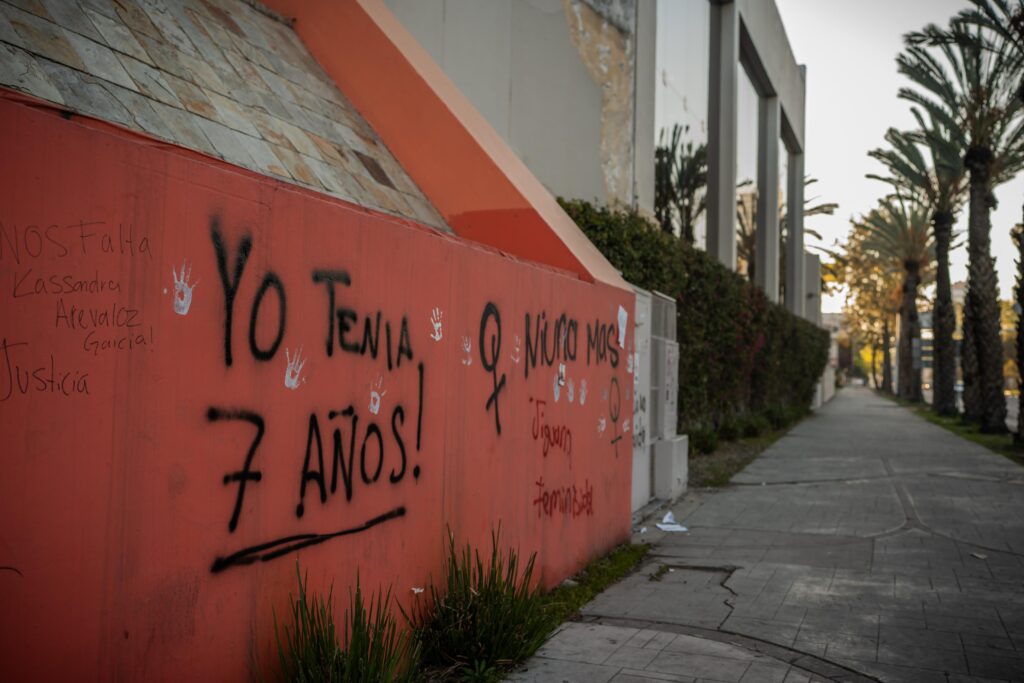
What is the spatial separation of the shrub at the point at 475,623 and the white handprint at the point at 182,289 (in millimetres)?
2105

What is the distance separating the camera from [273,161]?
5.49 metres

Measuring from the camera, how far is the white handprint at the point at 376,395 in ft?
14.2

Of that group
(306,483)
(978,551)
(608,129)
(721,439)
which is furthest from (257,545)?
(721,439)

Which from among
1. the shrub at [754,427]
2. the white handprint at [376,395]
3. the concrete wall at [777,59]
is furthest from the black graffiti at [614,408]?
the concrete wall at [777,59]

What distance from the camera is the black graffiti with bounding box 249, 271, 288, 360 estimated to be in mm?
3539

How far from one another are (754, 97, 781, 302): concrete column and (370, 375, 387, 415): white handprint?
82.9ft

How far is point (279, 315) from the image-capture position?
3.69m

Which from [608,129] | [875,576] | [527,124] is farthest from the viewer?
[608,129]

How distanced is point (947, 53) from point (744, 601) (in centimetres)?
2085

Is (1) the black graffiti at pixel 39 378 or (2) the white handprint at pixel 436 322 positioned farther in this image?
(2) the white handprint at pixel 436 322

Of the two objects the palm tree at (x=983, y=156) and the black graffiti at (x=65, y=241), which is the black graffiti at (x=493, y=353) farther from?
the palm tree at (x=983, y=156)

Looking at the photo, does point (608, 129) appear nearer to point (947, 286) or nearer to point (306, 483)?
point (306, 483)

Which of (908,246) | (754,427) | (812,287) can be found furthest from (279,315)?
(908,246)

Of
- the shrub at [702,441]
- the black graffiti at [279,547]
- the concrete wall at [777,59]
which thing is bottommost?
the shrub at [702,441]
